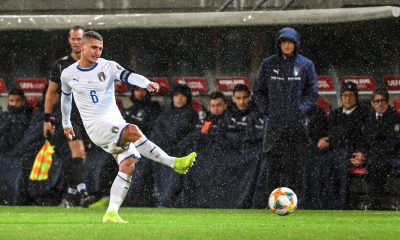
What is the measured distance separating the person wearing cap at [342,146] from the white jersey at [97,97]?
12.7ft

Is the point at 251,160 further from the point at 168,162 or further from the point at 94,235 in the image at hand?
the point at 94,235

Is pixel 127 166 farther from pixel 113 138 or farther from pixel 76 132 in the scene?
pixel 76 132

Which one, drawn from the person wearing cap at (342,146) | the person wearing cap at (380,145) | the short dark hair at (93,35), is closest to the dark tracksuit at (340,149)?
the person wearing cap at (342,146)

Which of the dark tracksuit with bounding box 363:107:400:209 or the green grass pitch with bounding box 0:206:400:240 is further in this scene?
the dark tracksuit with bounding box 363:107:400:209

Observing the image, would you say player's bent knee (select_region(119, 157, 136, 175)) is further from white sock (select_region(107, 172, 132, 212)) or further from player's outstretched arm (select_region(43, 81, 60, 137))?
player's outstretched arm (select_region(43, 81, 60, 137))

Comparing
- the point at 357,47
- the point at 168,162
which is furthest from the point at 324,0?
the point at 168,162

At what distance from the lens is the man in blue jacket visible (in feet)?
46.3

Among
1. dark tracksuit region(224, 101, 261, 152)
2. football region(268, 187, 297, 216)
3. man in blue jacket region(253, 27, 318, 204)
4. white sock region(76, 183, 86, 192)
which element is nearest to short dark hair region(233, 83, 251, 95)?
dark tracksuit region(224, 101, 261, 152)

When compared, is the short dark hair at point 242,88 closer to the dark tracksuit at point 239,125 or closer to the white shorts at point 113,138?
the dark tracksuit at point 239,125

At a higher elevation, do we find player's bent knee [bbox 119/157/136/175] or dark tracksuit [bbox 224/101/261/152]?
dark tracksuit [bbox 224/101/261/152]

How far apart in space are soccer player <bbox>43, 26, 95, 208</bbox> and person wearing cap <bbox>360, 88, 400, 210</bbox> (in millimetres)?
3723

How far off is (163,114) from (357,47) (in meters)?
2.91

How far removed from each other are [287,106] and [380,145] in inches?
83.2

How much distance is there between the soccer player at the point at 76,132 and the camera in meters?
15.3
